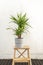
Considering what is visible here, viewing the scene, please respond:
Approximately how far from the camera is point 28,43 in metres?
4.49

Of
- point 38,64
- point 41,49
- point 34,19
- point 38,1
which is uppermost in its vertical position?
point 38,1

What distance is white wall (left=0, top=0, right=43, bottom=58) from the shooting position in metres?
4.43

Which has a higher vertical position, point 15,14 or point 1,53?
point 15,14

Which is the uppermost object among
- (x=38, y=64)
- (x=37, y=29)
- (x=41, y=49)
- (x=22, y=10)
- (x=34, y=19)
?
(x=22, y=10)

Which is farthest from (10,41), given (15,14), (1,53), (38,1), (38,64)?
(38,1)

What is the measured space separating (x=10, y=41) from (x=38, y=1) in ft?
5.07

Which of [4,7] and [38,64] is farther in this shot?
[4,7]

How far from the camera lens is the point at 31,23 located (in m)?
4.46

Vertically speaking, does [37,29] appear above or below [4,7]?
below

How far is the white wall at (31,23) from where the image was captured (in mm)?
4434

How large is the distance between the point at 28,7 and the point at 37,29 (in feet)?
2.47

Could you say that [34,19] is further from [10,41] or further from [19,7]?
[10,41]

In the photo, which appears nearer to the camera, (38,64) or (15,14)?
(38,64)

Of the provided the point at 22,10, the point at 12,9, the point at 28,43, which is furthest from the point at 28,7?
the point at 28,43
